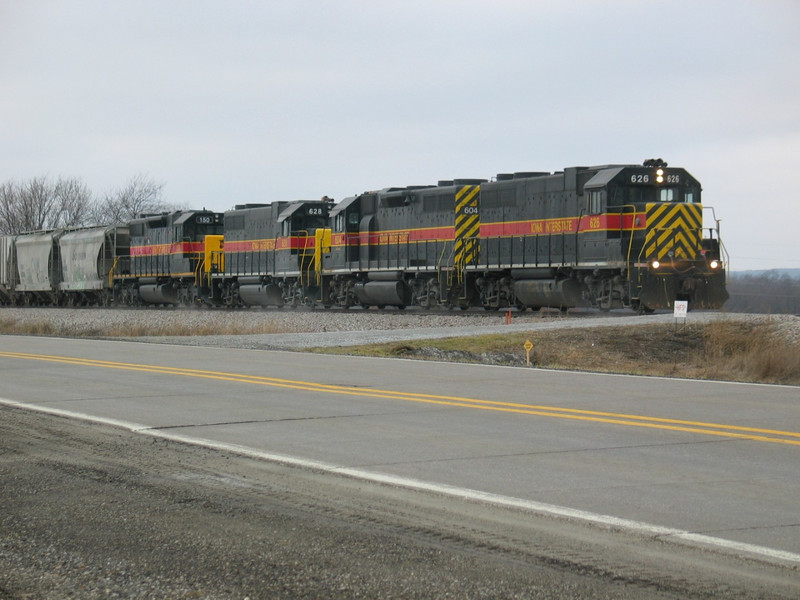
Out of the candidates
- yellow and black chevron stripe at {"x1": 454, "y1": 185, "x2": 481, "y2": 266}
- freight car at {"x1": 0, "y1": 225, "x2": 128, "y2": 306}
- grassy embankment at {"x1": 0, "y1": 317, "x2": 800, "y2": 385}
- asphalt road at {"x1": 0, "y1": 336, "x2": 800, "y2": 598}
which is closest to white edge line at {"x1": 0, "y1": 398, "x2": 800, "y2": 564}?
asphalt road at {"x1": 0, "y1": 336, "x2": 800, "y2": 598}

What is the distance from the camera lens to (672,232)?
26.6 metres

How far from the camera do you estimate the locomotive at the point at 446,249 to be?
87.9 feet

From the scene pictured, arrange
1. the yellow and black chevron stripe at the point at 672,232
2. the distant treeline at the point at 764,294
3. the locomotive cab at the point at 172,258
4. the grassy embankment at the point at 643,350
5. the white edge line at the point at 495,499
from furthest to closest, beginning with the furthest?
the distant treeline at the point at 764,294, the locomotive cab at the point at 172,258, the yellow and black chevron stripe at the point at 672,232, the grassy embankment at the point at 643,350, the white edge line at the point at 495,499

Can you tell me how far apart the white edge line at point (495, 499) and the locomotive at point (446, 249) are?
19.4 metres

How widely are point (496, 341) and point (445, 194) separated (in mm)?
12516

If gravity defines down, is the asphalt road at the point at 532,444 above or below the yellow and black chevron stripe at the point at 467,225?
below

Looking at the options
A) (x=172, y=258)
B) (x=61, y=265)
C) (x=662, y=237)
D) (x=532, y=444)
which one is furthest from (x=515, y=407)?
(x=61, y=265)

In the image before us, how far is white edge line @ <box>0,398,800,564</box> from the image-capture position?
495 centimetres

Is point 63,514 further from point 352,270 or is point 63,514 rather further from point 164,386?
point 352,270

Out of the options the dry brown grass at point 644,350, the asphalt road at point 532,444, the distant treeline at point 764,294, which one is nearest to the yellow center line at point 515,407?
the asphalt road at point 532,444

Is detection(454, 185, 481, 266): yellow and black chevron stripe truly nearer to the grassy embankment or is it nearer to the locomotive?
the locomotive

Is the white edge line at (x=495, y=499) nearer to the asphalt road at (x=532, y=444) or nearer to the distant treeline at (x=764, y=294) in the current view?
the asphalt road at (x=532, y=444)

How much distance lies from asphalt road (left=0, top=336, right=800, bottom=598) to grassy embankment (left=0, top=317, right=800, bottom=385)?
3.92 m

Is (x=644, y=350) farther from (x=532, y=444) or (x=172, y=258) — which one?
(x=172, y=258)
